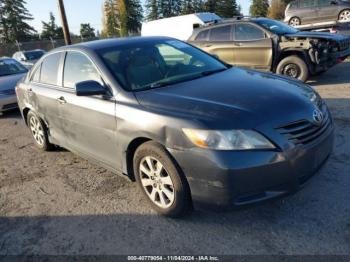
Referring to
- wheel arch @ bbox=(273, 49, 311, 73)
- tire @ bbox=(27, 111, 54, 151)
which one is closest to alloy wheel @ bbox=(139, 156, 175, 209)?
tire @ bbox=(27, 111, 54, 151)

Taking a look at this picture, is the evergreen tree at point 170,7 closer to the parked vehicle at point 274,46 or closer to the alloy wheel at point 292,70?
the parked vehicle at point 274,46

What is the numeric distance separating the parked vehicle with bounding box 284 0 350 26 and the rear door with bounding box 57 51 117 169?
16918mm

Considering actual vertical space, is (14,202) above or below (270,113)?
below

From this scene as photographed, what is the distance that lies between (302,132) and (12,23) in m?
64.8

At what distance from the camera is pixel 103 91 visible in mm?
3543

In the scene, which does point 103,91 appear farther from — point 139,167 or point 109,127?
point 139,167

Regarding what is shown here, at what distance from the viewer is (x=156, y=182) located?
3305mm

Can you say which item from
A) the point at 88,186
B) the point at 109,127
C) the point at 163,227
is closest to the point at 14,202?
the point at 88,186

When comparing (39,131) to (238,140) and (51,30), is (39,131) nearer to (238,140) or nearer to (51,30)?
(238,140)

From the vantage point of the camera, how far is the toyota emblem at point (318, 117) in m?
3.03

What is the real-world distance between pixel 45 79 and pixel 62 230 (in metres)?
2.47

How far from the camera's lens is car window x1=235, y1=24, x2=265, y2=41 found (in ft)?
28.4

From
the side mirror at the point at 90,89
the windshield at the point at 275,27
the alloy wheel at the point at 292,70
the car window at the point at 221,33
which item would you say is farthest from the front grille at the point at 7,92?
the alloy wheel at the point at 292,70

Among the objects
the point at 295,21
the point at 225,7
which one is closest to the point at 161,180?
the point at 295,21
